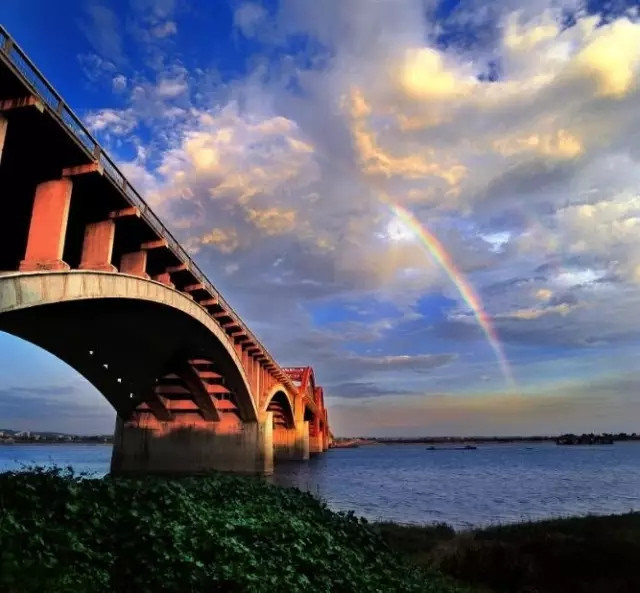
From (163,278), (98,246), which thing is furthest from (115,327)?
(98,246)

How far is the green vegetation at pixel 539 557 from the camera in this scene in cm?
1382

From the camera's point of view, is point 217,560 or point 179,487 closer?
point 217,560

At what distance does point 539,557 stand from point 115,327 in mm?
25534

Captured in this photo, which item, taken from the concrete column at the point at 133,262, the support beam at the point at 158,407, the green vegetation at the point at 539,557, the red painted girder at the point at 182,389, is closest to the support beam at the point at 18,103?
the concrete column at the point at 133,262

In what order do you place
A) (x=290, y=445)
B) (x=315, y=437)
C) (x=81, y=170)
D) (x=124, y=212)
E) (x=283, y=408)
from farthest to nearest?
(x=315, y=437) < (x=290, y=445) < (x=283, y=408) < (x=124, y=212) < (x=81, y=170)

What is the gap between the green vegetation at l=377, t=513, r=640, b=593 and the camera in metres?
13.8

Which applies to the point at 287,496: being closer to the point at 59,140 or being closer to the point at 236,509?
the point at 236,509

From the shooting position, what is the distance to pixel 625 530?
18609mm

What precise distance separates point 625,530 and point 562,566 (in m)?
5.42

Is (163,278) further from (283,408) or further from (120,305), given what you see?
(283,408)

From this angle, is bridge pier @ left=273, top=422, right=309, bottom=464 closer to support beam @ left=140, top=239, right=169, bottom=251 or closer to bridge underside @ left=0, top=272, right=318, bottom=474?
bridge underside @ left=0, top=272, right=318, bottom=474

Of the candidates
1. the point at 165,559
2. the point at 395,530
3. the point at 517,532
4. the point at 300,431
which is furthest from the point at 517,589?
the point at 300,431

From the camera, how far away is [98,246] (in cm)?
2200

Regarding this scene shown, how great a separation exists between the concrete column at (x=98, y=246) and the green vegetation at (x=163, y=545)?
11369 millimetres
